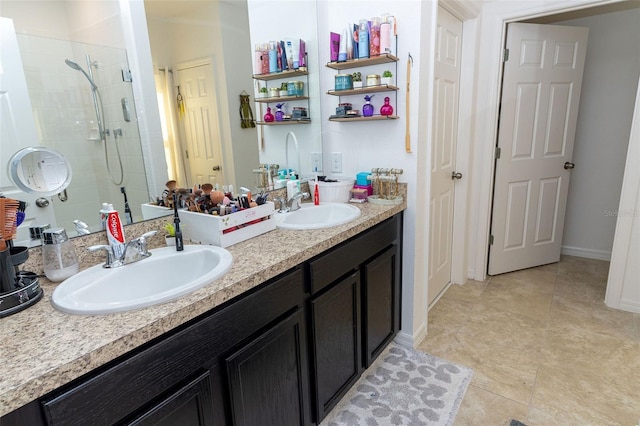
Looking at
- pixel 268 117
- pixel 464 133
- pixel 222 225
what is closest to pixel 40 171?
pixel 222 225

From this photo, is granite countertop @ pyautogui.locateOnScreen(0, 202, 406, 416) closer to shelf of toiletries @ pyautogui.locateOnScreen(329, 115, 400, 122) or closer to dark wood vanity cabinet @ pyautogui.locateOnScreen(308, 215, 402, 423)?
dark wood vanity cabinet @ pyautogui.locateOnScreen(308, 215, 402, 423)

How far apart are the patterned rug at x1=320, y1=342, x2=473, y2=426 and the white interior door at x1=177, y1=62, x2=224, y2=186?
1.23 meters

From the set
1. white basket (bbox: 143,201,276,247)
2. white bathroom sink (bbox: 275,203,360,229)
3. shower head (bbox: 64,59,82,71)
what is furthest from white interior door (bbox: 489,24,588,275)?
shower head (bbox: 64,59,82,71)

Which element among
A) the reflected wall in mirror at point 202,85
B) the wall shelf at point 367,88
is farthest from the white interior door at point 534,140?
the reflected wall in mirror at point 202,85

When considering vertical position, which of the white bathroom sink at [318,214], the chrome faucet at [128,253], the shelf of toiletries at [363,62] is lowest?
the white bathroom sink at [318,214]

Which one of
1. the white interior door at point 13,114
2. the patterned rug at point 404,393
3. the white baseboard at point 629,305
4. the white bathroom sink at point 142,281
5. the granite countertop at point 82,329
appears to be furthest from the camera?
the white baseboard at point 629,305

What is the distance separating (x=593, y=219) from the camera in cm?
323

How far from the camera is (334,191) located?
A: 6.43 feet

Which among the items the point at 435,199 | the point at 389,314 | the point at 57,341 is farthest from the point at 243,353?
the point at 435,199

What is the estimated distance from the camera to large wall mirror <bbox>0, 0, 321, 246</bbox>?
1083 mm

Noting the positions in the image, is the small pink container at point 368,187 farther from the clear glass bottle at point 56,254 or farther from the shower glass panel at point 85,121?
the clear glass bottle at point 56,254

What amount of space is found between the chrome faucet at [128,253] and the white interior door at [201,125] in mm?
417

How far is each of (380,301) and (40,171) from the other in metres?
1.49

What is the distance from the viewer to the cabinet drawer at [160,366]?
27.3 inches
